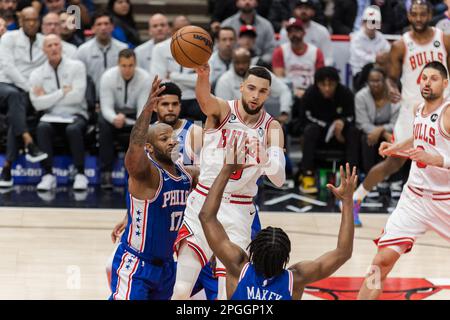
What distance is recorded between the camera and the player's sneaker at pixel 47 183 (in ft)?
33.7

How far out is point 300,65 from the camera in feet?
36.2

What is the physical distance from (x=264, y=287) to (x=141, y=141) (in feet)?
4.53

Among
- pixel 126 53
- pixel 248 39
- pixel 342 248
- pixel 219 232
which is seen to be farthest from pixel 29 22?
pixel 342 248

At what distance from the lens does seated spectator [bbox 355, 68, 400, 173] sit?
10344mm

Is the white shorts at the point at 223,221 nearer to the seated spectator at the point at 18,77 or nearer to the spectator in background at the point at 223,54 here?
the seated spectator at the point at 18,77

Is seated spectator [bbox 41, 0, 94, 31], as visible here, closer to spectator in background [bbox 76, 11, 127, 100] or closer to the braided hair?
spectator in background [bbox 76, 11, 127, 100]

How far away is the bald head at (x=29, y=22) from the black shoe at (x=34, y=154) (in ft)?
4.07

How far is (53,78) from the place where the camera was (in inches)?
408

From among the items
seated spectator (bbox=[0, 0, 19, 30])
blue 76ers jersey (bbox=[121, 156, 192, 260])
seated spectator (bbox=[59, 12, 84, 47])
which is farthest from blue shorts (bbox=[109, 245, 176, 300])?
seated spectator (bbox=[0, 0, 19, 30])
